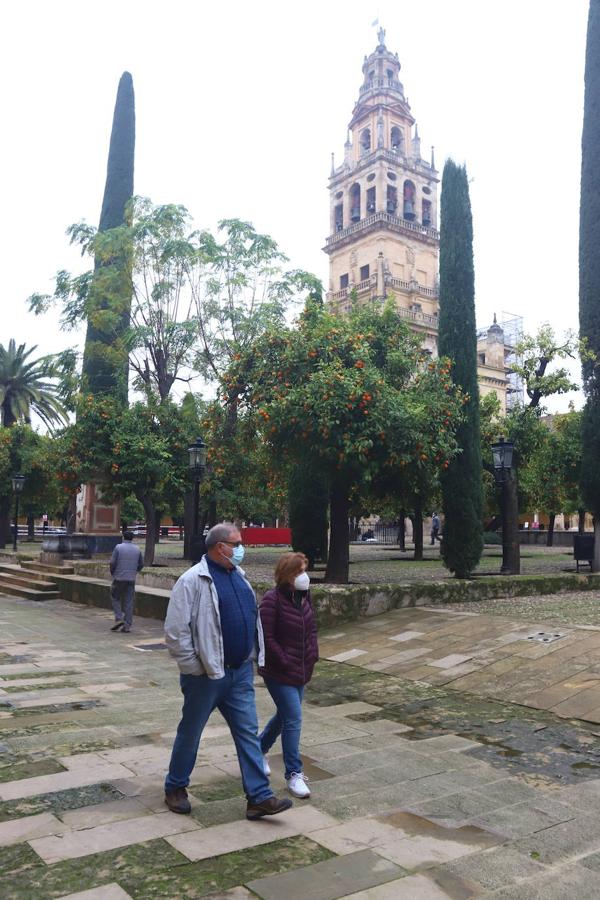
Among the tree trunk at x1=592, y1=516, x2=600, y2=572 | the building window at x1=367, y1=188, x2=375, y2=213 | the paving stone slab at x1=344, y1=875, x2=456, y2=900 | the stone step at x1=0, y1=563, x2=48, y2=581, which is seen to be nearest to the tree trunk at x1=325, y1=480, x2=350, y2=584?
the tree trunk at x1=592, y1=516, x2=600, y2=572

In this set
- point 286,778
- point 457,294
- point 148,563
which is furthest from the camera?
point 148,563

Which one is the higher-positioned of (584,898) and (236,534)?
(236,534)

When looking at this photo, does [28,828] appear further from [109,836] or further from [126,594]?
[126,594]

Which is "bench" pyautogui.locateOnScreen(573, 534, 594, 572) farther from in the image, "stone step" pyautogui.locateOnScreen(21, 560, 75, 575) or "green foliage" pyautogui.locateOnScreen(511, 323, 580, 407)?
"stone step" pyautogui.locateOnScreen(21, 560, 75, 575)

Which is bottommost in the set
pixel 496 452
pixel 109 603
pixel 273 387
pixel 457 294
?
pixel 109 603

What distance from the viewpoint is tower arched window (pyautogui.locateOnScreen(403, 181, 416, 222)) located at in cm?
5534

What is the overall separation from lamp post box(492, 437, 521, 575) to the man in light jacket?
1115 cm

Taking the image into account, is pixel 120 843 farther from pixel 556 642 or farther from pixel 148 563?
pixel 148 563

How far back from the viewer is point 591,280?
18.2 m

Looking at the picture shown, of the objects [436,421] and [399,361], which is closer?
[436,421]

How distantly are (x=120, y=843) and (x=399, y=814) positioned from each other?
157 centimetres

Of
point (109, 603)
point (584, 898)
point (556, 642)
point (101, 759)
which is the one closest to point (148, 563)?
point (109, 603)

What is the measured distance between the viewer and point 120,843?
366 cm

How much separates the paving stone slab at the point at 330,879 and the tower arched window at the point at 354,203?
185ft
